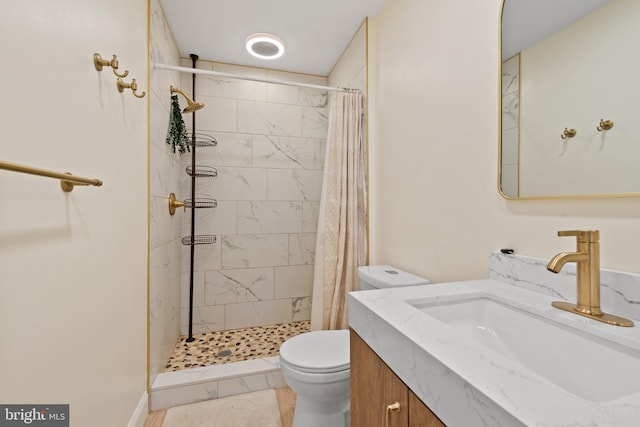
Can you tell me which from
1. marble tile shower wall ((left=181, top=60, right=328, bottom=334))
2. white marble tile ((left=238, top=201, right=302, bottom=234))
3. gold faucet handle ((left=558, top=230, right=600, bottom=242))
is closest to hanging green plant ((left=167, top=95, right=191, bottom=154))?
marble tile shower wall ((left=181, top=60, right=328, bottom=334))

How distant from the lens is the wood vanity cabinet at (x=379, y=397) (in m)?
0.60

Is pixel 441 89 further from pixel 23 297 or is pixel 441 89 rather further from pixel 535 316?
pixel 23 297

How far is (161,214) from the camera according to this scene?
1.85 metres

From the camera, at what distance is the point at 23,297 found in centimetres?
71

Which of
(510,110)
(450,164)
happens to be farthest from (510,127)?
(450,164)

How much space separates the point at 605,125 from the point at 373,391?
94cm

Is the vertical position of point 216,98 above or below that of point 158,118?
above

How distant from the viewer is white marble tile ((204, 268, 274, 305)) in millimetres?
2518

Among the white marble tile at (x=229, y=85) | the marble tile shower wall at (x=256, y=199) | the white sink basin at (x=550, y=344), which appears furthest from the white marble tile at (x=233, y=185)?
the white sink basin at (x=550, y=344)

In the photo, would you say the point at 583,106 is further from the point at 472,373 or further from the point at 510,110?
the point at 472,373

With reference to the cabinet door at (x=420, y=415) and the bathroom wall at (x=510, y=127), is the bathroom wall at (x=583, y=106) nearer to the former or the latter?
the bathroom wall at (x=510, y=127)

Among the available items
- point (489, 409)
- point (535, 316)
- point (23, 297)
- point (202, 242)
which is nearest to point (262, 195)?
point (202, 242)

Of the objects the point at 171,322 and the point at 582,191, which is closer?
the point at 582,191

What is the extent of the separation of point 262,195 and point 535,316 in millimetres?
2199
